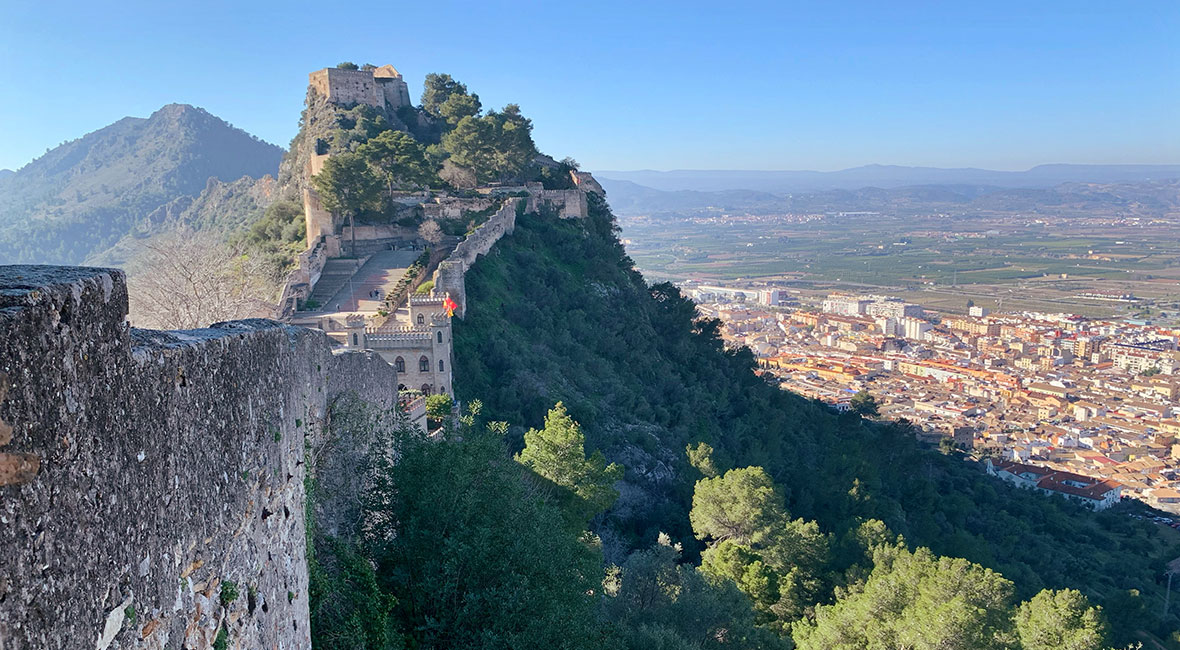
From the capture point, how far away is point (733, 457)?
3475cm

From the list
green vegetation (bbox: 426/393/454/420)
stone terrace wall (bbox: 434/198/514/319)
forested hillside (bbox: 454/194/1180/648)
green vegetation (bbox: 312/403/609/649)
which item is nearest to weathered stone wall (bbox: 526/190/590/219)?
forested hillside (bbox: 454/194/1180/648)

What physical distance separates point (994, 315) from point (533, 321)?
118 meters

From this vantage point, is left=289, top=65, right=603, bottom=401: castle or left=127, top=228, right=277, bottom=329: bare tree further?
left=289, top=65, right=603, bottom=401: castle

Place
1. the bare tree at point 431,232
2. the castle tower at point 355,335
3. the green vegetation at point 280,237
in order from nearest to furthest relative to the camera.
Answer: the castle tower at point 355,335 → the green vegetation at point 280,237 → the bare tree at point 431,232

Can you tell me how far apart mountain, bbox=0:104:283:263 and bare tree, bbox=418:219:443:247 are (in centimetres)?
5815

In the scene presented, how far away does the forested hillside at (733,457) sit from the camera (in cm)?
2411

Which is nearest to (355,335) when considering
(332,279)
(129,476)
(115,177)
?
(332,279)

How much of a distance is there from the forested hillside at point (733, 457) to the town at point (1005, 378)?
9.23 meters

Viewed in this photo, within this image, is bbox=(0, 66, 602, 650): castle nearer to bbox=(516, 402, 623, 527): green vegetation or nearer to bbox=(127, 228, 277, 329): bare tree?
bbox=(516, 402, 623, 527): green vegetation

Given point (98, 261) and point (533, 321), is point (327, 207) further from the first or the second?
point (98, 261)

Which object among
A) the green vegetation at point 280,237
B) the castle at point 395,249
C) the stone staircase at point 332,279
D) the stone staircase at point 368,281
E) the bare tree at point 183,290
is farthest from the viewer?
the green vegetation at point 280,237

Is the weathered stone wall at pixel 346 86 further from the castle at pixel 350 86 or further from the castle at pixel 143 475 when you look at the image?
the castle at pixel 143 475

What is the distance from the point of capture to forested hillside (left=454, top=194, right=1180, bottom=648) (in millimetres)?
24109

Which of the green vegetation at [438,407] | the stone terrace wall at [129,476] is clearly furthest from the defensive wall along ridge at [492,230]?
the stone terrace wall at [129,476]
